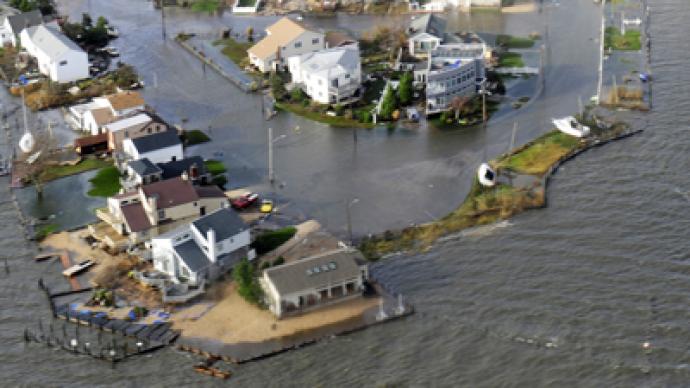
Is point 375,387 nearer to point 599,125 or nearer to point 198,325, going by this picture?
point 198,325

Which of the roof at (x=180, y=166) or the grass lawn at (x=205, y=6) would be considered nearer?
the roof at (x=180, y=166)

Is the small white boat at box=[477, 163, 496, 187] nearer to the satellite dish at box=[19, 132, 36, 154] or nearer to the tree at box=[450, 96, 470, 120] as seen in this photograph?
the tree at box=[450, 96, 470, 120]

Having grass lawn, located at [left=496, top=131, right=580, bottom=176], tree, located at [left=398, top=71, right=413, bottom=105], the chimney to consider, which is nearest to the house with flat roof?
the chimney

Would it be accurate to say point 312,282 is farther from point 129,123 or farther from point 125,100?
point 125,100

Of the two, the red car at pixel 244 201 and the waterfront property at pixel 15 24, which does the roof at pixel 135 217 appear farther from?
the waterfront property at pixel 15 24

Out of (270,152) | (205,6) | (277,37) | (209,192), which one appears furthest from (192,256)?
(205,6)

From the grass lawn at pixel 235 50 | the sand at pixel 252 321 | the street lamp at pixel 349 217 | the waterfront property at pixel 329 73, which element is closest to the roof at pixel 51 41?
the grass lawn at pixel 235 50
